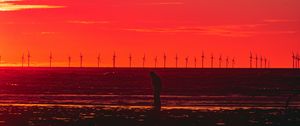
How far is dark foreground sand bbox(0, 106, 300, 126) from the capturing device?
28.0 metres

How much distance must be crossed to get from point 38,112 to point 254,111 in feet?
33.5

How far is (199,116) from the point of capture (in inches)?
1228

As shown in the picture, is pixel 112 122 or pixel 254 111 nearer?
pixel 112 122

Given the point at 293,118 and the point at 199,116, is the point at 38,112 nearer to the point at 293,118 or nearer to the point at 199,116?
the point at 199,116

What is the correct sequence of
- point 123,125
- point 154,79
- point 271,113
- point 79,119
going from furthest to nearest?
1. point 154,79
2. point 271,113
3. point 79,119
4. point 123,125

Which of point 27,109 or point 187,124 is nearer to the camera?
point 187,124

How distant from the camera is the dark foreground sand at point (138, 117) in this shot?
28.0 m

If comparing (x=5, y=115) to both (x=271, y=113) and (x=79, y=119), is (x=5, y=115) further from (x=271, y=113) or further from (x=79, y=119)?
(x=271, y=113)

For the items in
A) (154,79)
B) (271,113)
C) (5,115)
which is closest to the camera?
(5,115)

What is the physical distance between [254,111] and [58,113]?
9332 mm

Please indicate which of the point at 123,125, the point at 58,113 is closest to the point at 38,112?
the point at 58,113

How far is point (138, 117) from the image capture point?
101ft

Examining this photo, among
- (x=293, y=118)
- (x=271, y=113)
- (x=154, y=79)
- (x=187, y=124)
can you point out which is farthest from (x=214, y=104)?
(x=187, y=124)

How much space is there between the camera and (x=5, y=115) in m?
31.1
